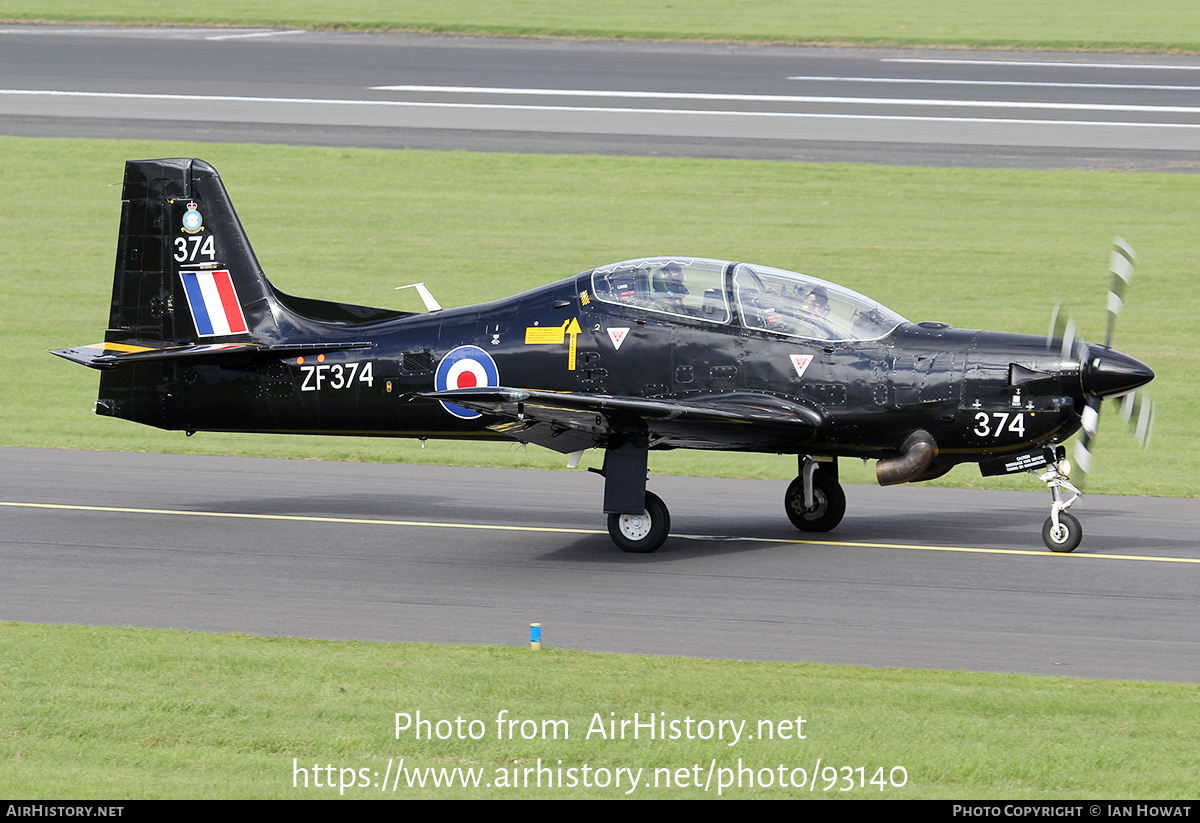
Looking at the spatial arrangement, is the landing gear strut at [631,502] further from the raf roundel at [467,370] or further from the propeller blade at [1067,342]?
the propeller blade at [1067,342]

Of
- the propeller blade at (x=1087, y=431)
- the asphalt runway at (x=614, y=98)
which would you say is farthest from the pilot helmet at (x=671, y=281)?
the asphalt runway at (x=614, y=98)

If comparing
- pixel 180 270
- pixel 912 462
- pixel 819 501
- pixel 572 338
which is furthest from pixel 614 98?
pixel 912 462

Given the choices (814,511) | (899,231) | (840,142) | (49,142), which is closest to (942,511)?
(814,511)

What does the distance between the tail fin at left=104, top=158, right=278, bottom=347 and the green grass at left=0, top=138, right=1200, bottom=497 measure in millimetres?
4687

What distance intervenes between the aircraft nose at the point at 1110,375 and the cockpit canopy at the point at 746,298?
1.81 m

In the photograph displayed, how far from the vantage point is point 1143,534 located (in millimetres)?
14094

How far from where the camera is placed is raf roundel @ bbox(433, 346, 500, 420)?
14070 millimetres

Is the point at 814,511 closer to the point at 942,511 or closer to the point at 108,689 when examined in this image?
the point at 942,511

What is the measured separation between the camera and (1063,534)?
1324cm

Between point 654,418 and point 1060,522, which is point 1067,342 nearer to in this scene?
point 1060,522

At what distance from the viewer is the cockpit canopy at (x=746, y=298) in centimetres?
1343

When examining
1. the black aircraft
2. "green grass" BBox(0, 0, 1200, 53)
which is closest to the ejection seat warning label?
the black aircraft

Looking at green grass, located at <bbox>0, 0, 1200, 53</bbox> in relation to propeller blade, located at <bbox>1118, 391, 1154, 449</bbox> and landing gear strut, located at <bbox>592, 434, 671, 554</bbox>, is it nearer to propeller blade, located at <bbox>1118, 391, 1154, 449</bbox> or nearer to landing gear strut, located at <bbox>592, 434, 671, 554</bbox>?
propeller blade, located at <bbox>1118, 391, 1154, 449</bbox>

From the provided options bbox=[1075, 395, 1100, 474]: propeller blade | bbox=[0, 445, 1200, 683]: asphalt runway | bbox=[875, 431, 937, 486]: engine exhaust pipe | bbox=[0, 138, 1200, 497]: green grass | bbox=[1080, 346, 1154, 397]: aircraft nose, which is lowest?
bbox=[0, 445, 1200, 683]: asphalt runway
